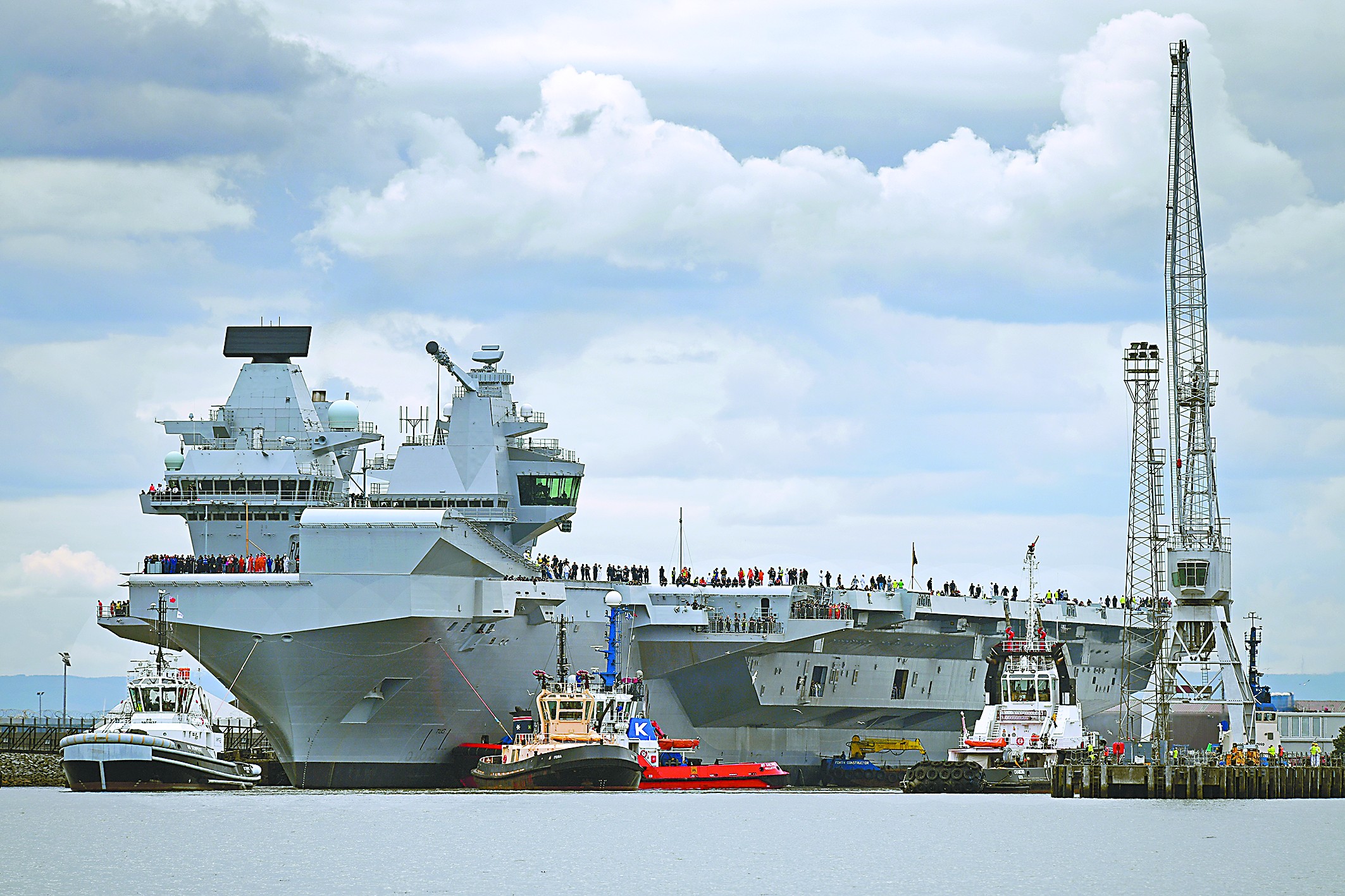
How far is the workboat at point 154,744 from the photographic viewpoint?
5369cm

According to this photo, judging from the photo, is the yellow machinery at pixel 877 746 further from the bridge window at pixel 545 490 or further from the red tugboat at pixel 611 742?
the bridge window at pixel 545 490

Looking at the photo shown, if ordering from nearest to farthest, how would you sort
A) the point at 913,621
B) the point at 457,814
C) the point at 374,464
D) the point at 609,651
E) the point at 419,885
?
the point at 419,885 → the point at 457,814 → the point at 609,651 → the point at 374,464 → the point at 913,621

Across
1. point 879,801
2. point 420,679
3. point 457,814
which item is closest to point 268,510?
point 420,679

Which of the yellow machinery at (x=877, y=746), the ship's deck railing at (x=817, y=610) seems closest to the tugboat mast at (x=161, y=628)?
the ship's deck railing at (x=817, y=610)

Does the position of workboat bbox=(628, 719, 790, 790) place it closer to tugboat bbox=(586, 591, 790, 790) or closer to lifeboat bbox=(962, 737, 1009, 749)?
tugboat bbox=(586, 591, 790, 790)

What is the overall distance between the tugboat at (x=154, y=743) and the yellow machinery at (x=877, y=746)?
23336 millimetres

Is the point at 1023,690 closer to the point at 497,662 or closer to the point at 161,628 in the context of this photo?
the point at 497,662

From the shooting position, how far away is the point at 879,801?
5959 cm

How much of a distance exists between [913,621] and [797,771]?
21.9 ft

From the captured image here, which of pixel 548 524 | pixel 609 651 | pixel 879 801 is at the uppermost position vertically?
pixel 548 524

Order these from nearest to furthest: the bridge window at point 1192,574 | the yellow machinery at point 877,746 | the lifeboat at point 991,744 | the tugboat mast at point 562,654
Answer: the tugboat mast at point 562,654
the lifeboat at point 991,744
the bridge window at point 1192,574
the yellow machinery at point 877,746

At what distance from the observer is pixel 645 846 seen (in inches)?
1657

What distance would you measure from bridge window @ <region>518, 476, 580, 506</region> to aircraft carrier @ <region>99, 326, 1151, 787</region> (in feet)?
0.20

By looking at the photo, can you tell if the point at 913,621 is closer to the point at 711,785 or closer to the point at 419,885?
the point at 711,785
